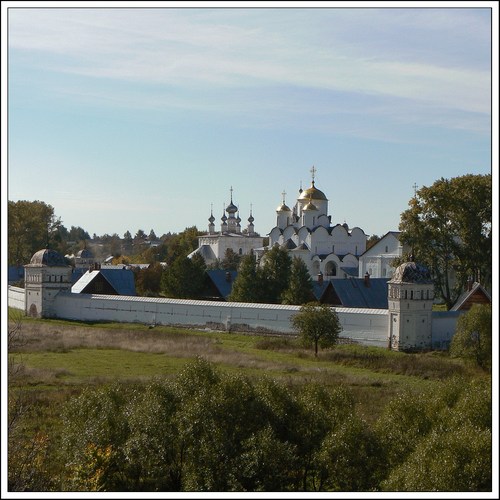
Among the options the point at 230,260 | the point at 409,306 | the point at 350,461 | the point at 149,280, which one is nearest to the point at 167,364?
the point at 350,461

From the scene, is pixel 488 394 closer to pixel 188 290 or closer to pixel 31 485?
pixel 31 485

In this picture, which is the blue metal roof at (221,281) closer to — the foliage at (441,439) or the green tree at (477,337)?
the foliage at (441,439)

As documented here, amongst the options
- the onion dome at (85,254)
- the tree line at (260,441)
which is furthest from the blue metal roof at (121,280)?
the tree line at (260,441)

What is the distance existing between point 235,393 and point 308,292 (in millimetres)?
7579

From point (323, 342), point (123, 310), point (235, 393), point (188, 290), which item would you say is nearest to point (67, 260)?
point (123, 310)

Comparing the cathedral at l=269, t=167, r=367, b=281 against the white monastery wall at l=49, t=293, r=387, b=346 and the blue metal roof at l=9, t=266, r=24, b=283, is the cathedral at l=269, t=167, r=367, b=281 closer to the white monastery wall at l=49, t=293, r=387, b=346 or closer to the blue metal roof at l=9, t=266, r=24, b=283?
the white monastery wall at l=49, t=293, r=387, b=346

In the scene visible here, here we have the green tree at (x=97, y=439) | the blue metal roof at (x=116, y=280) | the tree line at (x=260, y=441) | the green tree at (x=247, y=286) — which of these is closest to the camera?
the tree line at (x=260, y=441)

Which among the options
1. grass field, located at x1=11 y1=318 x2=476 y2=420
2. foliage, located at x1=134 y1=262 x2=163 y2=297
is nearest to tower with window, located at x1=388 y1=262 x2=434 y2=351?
grass field, located at x1=11 y1=318 x2=476 y2=420

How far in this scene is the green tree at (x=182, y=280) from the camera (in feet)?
46.9

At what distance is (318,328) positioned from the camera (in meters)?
9.30

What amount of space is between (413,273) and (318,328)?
1.33 meters

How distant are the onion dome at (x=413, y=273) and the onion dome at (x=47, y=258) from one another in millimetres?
4041

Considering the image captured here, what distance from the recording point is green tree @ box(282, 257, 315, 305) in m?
12.4

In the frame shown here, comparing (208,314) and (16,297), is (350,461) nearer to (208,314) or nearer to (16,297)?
(16,297)
